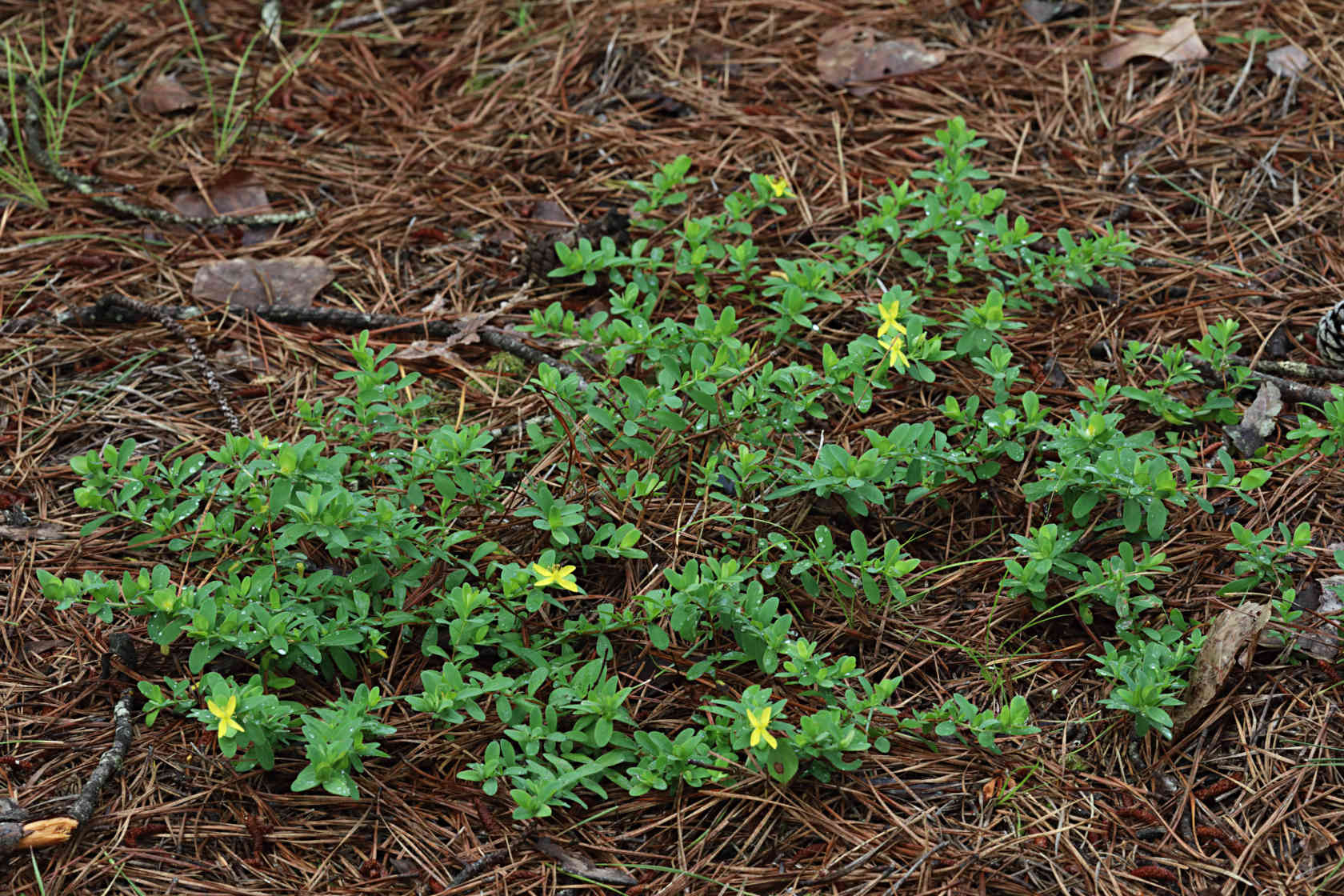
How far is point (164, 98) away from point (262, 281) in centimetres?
113

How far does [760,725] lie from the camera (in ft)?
Answer: 6.53

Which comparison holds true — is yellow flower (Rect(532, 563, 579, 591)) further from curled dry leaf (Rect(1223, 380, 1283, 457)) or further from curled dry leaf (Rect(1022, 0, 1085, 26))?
curled dry leaf (Rect(1022, 0, 1085, 26))

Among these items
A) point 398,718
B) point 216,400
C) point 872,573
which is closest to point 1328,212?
point 872,573

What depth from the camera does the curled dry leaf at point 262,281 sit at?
3316 millimetres

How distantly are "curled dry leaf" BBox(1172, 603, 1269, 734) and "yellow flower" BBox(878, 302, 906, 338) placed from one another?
37.2 inches

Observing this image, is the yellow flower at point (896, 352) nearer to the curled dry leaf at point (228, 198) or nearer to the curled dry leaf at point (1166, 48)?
the curled dry leaf at point (1166, 48)

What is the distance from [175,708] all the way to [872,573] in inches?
56.9

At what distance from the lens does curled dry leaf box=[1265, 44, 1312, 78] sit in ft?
12.3

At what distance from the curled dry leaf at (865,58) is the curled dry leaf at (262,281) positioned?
1874 millimetres

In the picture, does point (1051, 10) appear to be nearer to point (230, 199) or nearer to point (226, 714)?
point (230, 199)

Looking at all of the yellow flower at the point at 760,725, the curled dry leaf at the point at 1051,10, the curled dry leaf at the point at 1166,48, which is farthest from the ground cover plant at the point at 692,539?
the curled dry leaf at the point at 1051,10

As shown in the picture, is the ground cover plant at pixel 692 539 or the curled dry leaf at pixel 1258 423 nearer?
the ground cover plant at pixel 692 539

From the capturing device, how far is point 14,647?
2396 mm

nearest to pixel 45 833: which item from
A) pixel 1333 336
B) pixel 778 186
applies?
pixel 778 186
